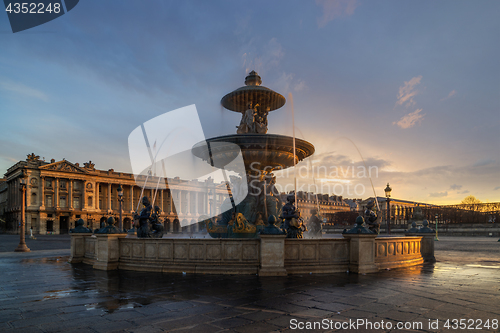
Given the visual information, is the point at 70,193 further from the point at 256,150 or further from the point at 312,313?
the point at 312,313

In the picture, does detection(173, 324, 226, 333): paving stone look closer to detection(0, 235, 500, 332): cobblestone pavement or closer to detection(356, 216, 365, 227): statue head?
detection(0, 235, 500, 332): cobblestone pavement

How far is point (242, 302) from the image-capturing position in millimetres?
5574

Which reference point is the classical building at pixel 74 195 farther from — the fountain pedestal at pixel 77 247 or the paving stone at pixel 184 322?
the paving stone at pixel 184 322

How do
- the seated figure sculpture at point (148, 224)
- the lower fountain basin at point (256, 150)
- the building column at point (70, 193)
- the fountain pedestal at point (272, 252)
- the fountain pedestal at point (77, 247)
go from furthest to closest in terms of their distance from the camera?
the building column at point (70, 193) < the lower fountain basin at point (256, 150) < the fountain pedestal at point (77, 247) < the seated figure sculpture at point (148, 224) < the fountain pedestal at point (272, 252)

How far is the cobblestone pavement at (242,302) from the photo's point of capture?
4441 millimetres

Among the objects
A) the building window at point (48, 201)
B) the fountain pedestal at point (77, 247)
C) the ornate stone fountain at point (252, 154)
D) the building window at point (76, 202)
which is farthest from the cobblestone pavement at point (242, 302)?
the building window at point (76, 202)

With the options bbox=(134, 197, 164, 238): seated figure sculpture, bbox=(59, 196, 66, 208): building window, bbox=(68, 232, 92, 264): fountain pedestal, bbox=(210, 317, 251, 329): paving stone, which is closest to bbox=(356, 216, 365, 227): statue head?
bbox=(210, 317, 251, 329): paving stone

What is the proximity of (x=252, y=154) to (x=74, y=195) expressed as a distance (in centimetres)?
8383

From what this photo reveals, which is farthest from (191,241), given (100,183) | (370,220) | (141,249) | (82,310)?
(100,183)

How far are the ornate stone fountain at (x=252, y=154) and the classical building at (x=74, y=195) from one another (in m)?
53.3

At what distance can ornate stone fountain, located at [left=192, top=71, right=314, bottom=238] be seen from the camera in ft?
42.6

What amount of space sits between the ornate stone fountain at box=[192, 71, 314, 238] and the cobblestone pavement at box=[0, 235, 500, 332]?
18.4 feet

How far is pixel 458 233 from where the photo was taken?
3984 cm

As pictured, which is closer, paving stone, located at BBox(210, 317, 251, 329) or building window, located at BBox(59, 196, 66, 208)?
paving stone, located at BBox(210, 317, 251, 329)
